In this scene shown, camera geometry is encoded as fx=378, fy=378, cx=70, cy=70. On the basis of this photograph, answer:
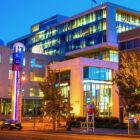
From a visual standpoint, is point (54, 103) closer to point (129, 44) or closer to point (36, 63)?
point (129, 44)

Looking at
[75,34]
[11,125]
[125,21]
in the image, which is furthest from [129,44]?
[75,34]

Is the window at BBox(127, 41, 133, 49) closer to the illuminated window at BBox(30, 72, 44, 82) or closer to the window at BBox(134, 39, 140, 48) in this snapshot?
the window at BBox(134, 39, 140, 48)

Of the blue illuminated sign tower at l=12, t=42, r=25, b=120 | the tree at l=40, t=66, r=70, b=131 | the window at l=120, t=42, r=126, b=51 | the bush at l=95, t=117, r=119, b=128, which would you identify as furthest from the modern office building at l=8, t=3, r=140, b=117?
the blue illuminated sign tower at l=12, t=42, r=25, b=120

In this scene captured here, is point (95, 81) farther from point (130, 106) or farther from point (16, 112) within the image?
point (130, 106)

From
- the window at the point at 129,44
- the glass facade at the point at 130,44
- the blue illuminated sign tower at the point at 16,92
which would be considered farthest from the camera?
the blue illuminated sign tower at the point at 16,92

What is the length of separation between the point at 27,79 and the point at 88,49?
68.7ft

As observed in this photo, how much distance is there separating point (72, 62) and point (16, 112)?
27353 millimetres

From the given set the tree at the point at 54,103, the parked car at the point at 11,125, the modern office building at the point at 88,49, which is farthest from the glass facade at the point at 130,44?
the parked car at the point at 11,125

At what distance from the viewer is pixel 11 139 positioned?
1224 inches

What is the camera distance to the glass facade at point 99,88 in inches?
3536

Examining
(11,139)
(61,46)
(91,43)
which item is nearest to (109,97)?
(91,43)

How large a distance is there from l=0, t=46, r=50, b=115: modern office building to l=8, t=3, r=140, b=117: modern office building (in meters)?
6.78

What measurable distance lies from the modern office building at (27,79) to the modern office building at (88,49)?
678 cm

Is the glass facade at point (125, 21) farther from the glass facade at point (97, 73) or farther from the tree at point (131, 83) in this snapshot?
the tree at point (131, 83)
